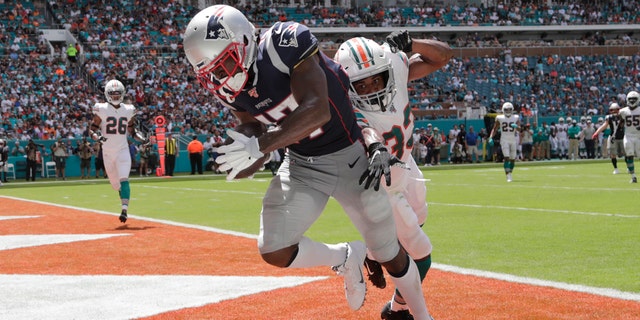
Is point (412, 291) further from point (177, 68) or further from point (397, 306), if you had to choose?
point (177, 68)

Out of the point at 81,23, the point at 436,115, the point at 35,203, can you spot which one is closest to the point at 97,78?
the point at 81,23

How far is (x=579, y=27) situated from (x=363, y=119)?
157 ft

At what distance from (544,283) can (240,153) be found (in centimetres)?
272

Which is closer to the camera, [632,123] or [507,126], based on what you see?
[632,123]

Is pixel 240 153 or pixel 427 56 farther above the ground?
pixel 427 56

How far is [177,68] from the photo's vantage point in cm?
3500

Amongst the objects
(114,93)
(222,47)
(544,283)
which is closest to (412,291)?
(222,47)

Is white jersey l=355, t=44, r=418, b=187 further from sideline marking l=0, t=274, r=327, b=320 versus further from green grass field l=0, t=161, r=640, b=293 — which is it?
green grass field l=0, t=161, r=640, b=293

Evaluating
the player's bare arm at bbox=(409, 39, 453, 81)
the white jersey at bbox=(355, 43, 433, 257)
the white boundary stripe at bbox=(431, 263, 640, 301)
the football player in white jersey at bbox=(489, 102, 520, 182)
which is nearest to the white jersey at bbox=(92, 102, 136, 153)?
the white boundary stripe at bbox=(431, 263, 640, 301)

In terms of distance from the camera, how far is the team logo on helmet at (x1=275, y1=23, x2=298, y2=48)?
11.8 feet

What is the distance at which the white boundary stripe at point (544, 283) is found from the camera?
15.5 ft

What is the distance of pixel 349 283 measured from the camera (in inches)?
155

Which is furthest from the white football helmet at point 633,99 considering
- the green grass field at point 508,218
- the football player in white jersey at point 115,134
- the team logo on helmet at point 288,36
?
the team logo on helmet at point 288,36

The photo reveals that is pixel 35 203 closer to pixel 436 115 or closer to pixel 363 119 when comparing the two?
pixel 363 119
